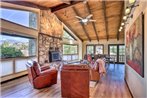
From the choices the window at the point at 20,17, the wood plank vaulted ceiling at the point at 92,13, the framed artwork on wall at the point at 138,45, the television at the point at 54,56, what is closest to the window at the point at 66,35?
the wood plank vaulted ceiling at the point at 92,13

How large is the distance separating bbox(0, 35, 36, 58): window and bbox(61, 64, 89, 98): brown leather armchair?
3.20 metres

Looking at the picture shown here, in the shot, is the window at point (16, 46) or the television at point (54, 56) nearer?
the window at point (16, 46)

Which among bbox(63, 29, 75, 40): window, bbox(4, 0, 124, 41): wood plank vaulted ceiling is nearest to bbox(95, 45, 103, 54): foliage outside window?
bbox(4, 0, 124, 41): wood plank vaulted ceiling

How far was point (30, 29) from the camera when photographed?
23.6ft

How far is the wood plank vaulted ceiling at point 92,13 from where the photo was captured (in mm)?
7559

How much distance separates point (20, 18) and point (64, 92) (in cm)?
451

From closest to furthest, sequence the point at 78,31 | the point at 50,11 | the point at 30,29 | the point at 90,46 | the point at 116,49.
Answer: the point at 30,29, the point at 50,11, the point at 78,31, the point at 116,49, the point at 90,46

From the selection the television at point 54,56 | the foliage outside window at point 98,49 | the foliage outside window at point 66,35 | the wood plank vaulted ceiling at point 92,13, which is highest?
the wood plank vaulted ceiling at point 92,13

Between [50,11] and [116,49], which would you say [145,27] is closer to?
[50,11]

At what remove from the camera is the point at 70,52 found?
12.9 meters

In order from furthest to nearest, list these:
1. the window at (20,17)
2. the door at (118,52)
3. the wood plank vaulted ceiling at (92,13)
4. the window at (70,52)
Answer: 1. the door at (118,52)
2. the window at (70,52)
3. the wood plank vaulted ceiling at (92,13)
4. the window at (20,17)

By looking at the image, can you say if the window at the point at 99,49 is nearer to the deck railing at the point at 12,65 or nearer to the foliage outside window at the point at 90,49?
the foliage outside window at the point at 90,49

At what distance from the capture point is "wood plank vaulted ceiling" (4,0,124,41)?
7.56 metres

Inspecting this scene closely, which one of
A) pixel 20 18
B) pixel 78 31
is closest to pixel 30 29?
pixel 20 18
